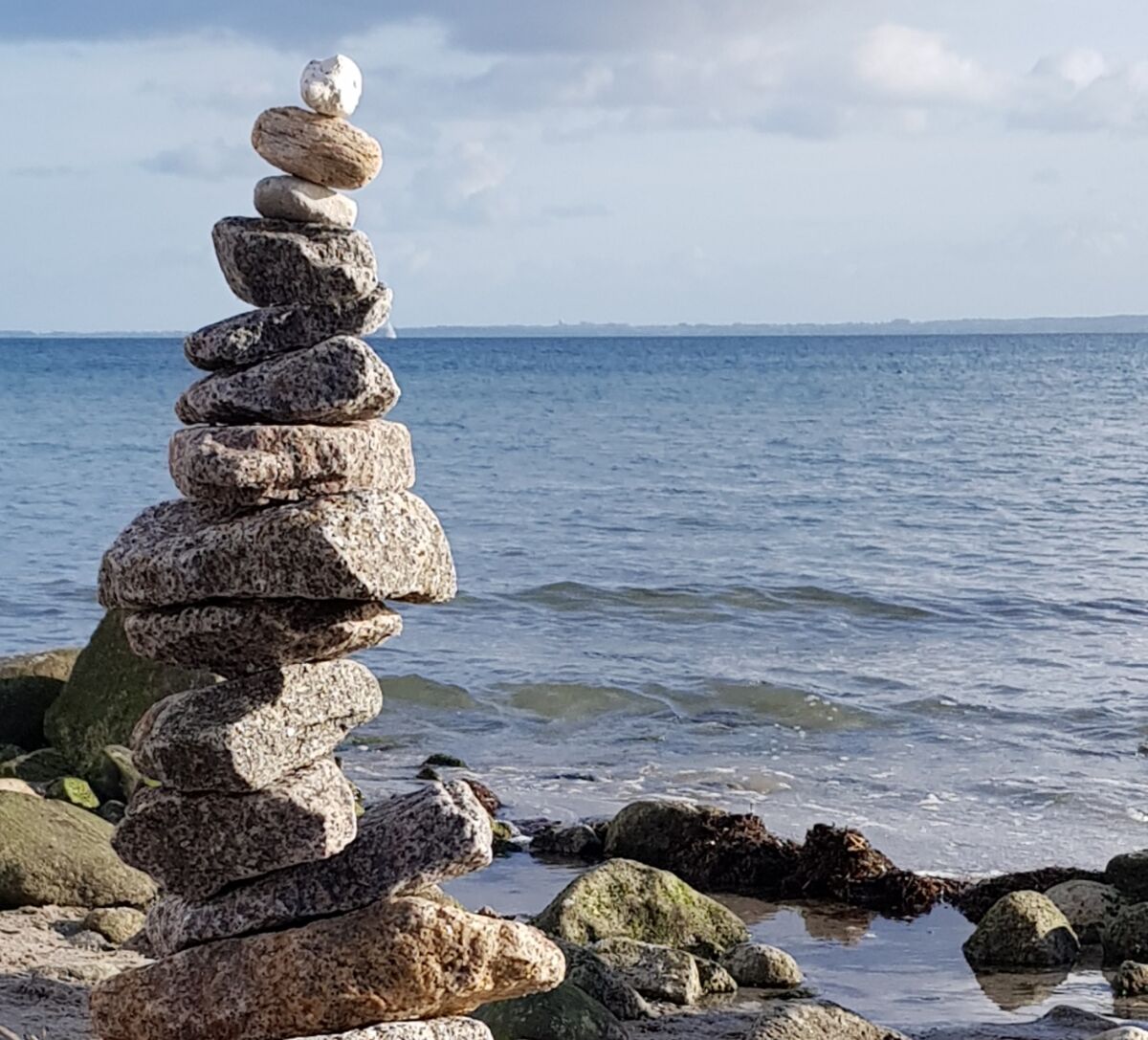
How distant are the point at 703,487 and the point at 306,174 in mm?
30922

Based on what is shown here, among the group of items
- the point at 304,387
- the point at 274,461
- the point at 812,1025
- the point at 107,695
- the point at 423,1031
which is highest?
the point at 304,387

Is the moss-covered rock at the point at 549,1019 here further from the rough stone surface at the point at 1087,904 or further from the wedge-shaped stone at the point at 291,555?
the rough stone surface at the point at 1087,904

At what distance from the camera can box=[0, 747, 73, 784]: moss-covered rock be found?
14172 mm

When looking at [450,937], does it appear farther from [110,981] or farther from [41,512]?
[41,512]

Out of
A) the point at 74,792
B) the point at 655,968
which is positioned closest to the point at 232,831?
the point at 655,968

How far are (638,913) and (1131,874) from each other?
3.35m

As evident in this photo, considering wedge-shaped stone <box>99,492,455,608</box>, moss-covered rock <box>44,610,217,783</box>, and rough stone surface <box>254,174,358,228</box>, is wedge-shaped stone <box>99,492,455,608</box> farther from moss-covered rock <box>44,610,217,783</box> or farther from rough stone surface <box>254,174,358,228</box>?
moss-covered rock <box>44,610,217,783</box>

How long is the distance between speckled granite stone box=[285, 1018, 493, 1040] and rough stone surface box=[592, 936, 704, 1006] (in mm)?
2883

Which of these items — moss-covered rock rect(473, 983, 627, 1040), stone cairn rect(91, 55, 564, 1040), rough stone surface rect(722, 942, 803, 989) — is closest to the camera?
stone cairn rect(91, 55, 564, 1040)

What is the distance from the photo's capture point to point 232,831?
6902mm

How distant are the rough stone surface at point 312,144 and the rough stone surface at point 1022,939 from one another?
6302mm

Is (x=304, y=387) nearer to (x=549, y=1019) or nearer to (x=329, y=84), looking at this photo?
(x=329, y=84)

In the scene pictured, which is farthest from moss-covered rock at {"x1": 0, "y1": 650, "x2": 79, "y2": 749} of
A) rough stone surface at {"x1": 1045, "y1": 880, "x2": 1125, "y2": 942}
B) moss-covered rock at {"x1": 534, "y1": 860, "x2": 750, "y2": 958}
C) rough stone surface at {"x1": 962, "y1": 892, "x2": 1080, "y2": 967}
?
rough stone surface at {"x1": 1045, "y1": 880, "x2": 1125, "y2": 942}

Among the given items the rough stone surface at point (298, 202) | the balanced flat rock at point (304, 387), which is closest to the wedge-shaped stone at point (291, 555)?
the balanced flat rock at point (304, 387)
